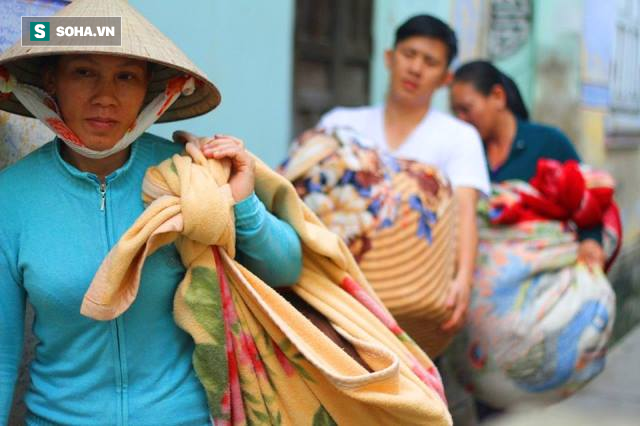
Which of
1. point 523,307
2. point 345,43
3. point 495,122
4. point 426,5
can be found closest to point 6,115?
point 523,307

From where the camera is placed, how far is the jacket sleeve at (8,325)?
6.45 feet

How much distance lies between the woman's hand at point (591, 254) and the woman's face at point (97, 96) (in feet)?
7.44

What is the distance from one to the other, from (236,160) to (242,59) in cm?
172

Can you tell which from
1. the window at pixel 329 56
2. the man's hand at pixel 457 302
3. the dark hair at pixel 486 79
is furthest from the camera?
the window at pixel 329 56

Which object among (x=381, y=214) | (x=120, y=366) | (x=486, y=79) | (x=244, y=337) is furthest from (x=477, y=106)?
(x=120, y=366)

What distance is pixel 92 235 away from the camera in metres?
2.00

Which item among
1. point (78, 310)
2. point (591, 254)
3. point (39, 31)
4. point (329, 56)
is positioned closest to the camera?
point (78, 310)

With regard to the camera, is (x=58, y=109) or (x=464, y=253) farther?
(x=464, y=253)

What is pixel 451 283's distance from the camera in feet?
10.9

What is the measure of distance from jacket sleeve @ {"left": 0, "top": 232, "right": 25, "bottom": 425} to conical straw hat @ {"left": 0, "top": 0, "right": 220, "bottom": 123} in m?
0.40

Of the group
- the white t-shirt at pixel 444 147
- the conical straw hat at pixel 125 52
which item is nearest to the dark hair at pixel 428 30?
the white t-shirt at pixel 444 147

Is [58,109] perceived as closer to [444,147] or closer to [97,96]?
[97,96]

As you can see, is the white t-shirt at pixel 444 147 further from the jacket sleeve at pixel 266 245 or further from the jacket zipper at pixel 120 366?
the jacket zipper at pixel 120 366

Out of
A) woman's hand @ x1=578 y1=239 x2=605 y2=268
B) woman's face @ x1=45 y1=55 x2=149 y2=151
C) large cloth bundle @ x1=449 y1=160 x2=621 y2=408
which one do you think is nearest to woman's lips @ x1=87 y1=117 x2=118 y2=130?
woman's face @ x1=45 y1=55 x2=149 y2=151
